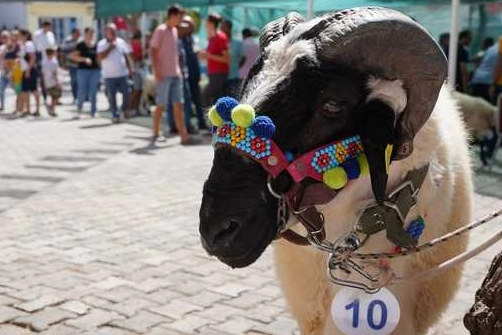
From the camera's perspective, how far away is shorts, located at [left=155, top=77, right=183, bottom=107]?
1188cm

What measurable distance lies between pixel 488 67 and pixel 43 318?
9253mm

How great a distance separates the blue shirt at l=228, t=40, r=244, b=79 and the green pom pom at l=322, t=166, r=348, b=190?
1110 centimetres

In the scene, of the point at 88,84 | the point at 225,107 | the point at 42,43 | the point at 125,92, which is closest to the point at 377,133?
the point at 225,107

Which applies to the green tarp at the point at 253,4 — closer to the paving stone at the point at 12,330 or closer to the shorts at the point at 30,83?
the shorts at the point at 30,83

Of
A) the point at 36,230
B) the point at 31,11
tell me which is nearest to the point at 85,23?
the point at 31,11

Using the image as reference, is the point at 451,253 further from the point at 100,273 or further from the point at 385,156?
the point at 100,273

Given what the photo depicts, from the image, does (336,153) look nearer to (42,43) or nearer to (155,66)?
(155,66)

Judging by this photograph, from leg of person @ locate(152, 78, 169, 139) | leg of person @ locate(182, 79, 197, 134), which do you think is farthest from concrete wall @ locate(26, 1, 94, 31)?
leg of person @ locate(152, 78, 169, 139)

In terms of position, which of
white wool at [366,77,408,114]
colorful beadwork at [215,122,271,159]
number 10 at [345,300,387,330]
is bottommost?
number 10 at [345,300,387,330]

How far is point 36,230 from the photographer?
6738mm

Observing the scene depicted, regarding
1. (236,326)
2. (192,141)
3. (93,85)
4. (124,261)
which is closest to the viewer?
(236,326)

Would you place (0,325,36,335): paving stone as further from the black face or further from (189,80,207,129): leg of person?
(189,80,207,129): leg of person

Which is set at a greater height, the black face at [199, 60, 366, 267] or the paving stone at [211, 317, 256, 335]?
the black face at [199, 60, 366, 267]

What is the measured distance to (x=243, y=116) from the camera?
2.24m
